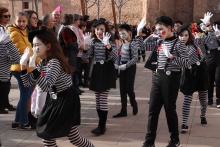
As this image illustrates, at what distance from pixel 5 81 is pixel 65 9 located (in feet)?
163

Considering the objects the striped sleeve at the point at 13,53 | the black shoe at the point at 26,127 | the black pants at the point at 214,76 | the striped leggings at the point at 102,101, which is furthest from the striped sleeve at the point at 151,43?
the black pants at the point at 214,76

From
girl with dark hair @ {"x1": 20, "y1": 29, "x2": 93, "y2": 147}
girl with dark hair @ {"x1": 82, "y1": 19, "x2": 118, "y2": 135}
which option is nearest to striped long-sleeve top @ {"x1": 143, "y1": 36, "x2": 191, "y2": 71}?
girl with dark hair @ {"x1": 82, "y1": 19, "x2": 118, "y2": 135}

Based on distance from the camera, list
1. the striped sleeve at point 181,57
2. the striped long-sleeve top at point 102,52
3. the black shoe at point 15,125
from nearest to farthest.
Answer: the striped sleeve at point 181,57, the striped long-sleeve top at point 102,52, the black shoe at point 15,125

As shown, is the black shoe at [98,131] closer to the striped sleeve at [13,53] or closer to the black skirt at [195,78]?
the black skirt at [195,78]

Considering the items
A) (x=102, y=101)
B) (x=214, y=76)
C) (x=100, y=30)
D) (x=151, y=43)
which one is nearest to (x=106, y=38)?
(x=100, y=30)

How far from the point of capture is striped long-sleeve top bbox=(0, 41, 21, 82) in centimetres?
623

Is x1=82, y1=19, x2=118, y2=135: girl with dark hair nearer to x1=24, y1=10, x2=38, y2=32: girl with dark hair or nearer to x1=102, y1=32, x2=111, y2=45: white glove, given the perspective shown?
x1=102, y1=32, x2=111, y2=45: white glove

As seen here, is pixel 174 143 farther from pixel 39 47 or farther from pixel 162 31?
pixel 39 47

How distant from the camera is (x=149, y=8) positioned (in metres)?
43.5

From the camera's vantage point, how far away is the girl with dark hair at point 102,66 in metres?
6.31

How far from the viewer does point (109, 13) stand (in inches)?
2056

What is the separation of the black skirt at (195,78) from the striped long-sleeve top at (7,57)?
295 cm

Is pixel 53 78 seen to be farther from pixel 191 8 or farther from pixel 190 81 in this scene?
pixel 191 8

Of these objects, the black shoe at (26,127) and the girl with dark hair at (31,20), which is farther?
the girl with dark hair at (31,20)
